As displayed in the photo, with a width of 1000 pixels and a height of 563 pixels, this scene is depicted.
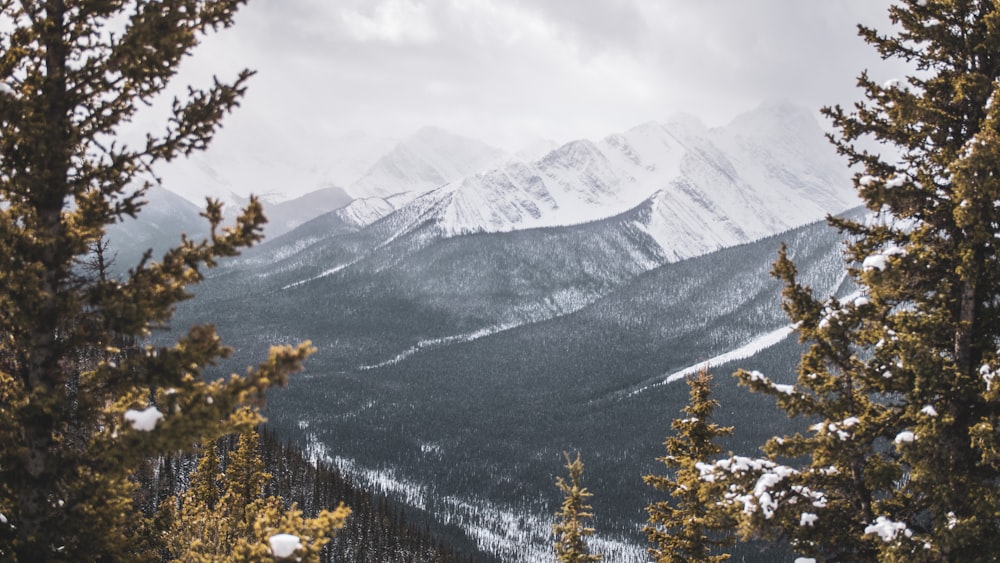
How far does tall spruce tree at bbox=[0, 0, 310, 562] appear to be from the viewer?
7.43 metres

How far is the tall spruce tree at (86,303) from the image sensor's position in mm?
7434

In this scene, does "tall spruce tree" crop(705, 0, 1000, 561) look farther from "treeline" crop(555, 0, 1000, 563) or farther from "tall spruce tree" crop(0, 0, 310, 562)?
"tall spruce tree" crop(0, 0, 310, 562)

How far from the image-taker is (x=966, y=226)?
9609 mm

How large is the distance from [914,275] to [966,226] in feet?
3.30

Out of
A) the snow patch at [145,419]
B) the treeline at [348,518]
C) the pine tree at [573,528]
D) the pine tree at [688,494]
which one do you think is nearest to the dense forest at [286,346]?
the snow patch at [145,419]

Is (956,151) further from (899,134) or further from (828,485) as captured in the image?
(828,485)

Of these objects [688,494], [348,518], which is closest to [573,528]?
[688,494]

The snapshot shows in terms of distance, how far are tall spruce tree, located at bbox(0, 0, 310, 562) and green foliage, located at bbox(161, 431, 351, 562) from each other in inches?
53.9

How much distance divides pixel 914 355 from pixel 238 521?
1055 inches

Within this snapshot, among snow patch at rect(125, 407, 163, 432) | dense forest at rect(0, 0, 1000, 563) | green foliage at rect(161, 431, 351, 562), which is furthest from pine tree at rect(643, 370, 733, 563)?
snow patch at rect(125, 407, 163, 432)

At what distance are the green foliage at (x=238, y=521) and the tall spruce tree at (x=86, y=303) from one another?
1369 mm

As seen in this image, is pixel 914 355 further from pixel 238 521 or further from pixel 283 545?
pixel 238 521

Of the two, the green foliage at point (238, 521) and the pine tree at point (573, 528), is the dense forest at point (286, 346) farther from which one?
the pine tree at point (573, 528)

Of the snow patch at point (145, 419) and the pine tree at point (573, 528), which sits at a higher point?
the snow patch at point (145, 419)
